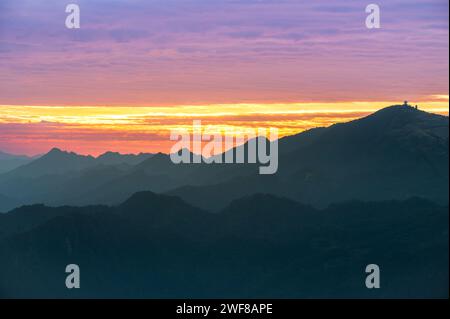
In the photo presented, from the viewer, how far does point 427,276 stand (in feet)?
655
